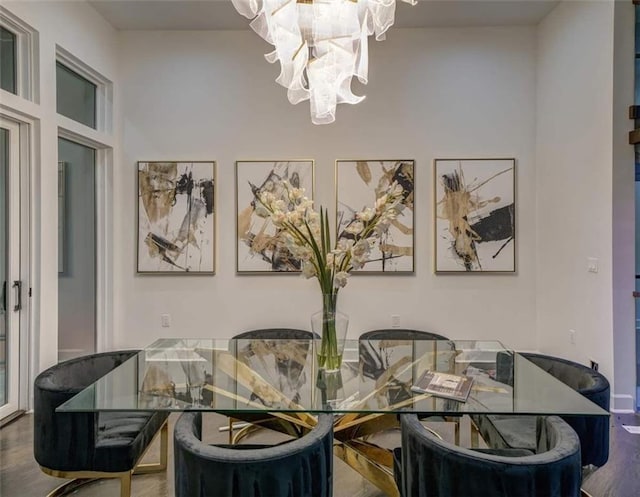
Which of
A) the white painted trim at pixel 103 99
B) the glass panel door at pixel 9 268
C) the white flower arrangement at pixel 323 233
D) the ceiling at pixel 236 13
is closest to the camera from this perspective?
the white flower arrangement at pixel 323 233

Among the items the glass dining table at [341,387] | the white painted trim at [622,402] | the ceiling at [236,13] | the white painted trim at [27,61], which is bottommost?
the white painted trim at [622,402]

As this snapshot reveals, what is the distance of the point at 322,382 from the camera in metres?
1.90

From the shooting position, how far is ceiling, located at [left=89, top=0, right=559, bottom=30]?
3.59 meters

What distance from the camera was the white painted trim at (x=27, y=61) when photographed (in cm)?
290

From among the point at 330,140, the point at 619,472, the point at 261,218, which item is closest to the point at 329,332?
the point at 619,472

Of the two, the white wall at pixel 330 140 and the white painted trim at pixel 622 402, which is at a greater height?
the white wall at pixel 330 140

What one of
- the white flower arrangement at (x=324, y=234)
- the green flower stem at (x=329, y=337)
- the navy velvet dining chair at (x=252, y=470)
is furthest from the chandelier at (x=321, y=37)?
the navy velvet dining chair at (x=252, y=470)

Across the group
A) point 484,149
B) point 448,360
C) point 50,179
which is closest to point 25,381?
point 50,179

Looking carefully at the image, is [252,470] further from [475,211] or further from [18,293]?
[475,211]

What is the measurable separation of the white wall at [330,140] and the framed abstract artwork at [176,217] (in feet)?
0.35

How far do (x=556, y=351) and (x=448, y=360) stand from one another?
215 cm

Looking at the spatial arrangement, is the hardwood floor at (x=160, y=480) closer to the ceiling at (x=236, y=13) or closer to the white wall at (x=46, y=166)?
the white wall at (x=46, y=166)

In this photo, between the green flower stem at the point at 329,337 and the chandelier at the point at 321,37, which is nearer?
the green flower stem at the point at 329,337

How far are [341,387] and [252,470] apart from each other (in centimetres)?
65
